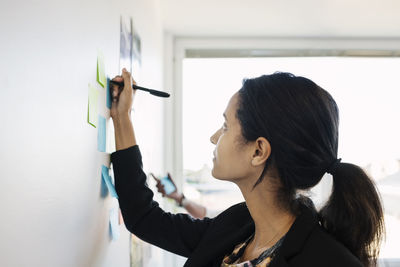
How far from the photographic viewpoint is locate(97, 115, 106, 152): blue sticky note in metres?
0.92

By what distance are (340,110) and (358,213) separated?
197cm

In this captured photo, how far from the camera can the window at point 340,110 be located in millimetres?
2768

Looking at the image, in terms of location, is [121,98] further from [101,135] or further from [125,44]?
[125,44]

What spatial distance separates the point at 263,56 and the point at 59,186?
237cm

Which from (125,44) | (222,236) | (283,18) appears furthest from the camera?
(283,18)

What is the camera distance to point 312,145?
3.06 feet

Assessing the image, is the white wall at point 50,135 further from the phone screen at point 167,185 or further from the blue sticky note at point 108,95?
the phone screen at point 167,185

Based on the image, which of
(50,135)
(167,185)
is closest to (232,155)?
(50,135)

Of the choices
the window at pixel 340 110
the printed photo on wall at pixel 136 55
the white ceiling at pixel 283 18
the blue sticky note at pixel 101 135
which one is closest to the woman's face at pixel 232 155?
the blue sticky note at pixel 101 135

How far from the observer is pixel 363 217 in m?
0.93

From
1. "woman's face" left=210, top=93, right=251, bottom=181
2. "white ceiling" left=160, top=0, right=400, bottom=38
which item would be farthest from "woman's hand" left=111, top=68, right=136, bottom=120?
"white ceiling" left=160, top=0, right=400, bottom=38

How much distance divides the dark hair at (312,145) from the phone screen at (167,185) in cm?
89

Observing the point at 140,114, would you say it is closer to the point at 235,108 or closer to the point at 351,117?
the point at 235,108

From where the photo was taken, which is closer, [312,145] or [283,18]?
[312,145]
